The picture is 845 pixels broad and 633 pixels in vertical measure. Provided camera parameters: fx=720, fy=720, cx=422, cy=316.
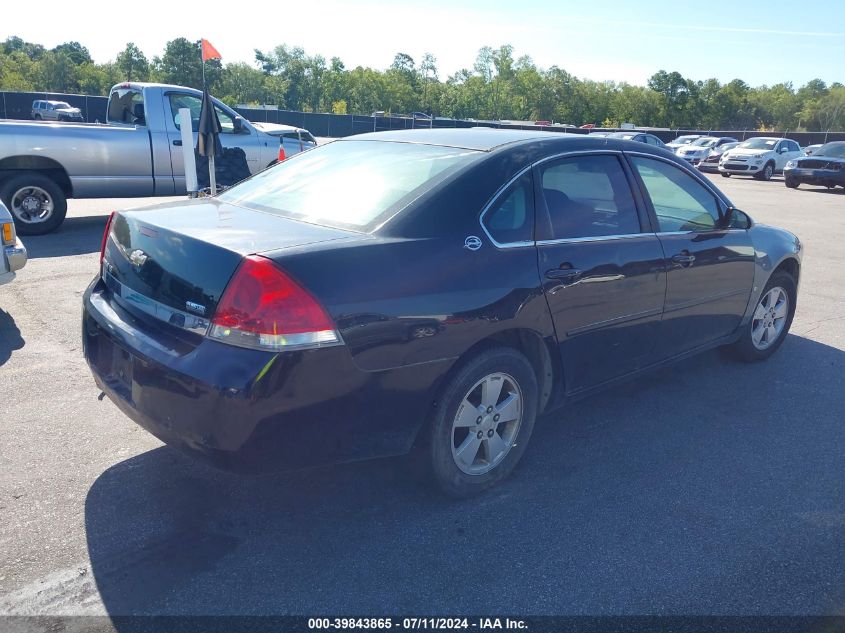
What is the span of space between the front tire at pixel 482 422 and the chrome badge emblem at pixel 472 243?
0.48m

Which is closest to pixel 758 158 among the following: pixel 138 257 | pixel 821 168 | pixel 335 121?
pixel 821 168

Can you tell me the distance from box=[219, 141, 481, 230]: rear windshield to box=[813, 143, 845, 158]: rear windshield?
23890 mm

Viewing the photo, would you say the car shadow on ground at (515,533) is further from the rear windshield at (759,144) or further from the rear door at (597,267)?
the rear windshield at (759,144)

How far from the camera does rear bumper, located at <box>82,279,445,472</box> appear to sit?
8.93 ft

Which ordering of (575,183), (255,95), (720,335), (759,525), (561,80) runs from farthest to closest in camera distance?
1. (255,95)
2. (561,80)
3. (720,335)
4. (575,183)
5. (759,525)

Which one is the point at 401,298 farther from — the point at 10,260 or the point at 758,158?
the point at 758,158

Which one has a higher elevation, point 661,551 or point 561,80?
point 561,80

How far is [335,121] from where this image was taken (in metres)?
52.1

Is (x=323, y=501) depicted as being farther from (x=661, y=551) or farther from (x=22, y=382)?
(x=22, y=382)

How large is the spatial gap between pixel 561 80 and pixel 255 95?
50.2 metres

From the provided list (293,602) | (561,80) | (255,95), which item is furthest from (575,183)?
(255,95)

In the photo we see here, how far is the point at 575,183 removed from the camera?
13.0 feet

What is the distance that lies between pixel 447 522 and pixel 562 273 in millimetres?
1344

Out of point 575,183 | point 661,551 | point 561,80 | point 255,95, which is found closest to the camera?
point 661,551
